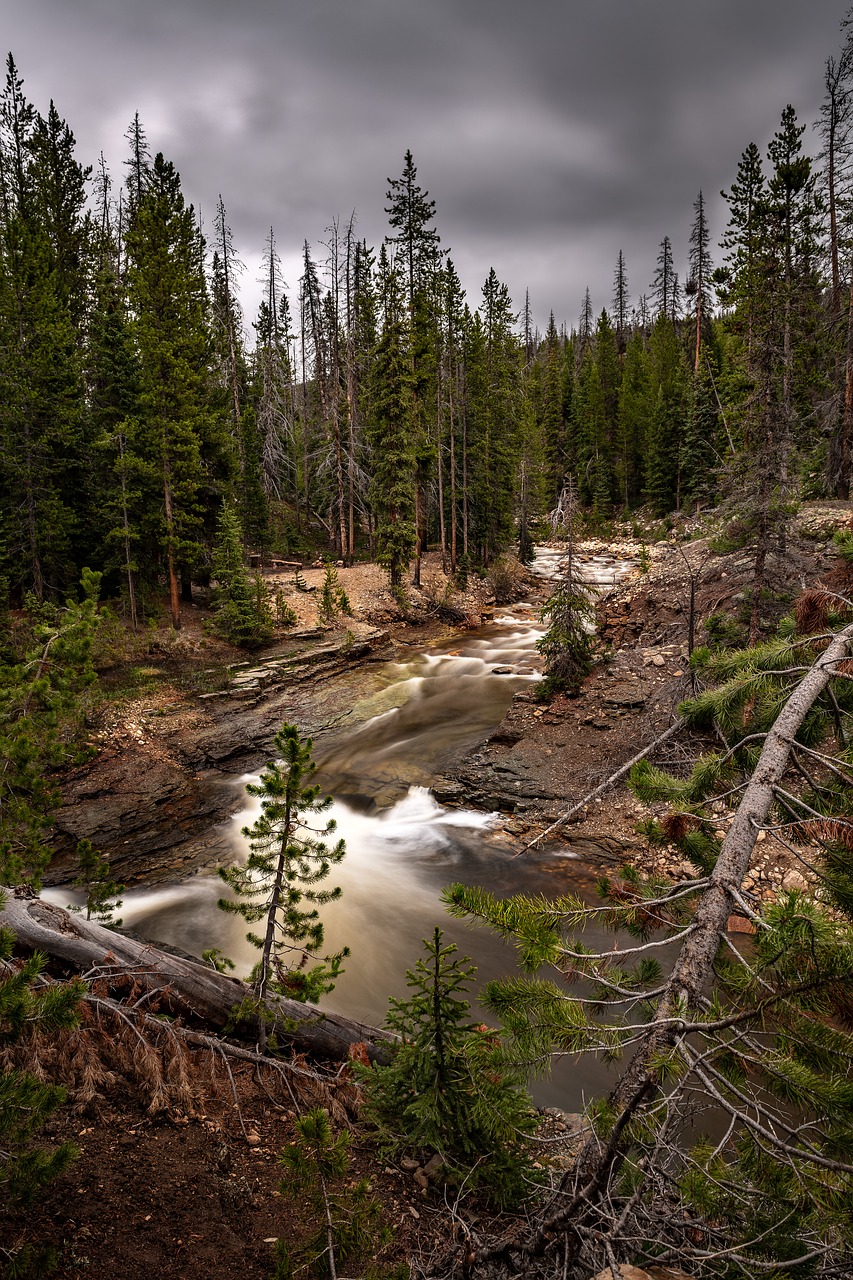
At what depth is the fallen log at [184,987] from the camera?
17.4 ft

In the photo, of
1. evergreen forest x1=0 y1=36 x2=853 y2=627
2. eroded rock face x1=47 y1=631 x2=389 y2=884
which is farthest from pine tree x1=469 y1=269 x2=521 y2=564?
eroded rock face x1=47 y1=631 x2=389 y2=884

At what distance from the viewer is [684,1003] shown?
213cm

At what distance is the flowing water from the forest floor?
795 millimetres

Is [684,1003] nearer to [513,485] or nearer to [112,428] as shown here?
[112,428]

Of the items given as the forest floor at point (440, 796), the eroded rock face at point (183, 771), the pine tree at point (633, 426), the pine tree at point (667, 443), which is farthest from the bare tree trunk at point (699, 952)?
the pine tree at point (633, 426)

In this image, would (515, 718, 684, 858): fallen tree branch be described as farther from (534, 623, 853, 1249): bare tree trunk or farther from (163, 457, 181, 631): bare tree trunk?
(163, 457, 181, 631): bare tree trunk

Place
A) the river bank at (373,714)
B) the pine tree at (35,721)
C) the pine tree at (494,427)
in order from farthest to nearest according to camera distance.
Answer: the pine tree at (494,427), the river bank at (373,714), the pine tree at (35,721)

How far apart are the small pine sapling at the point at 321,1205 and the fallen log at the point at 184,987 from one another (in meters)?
2.07

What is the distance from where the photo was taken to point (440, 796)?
13172mm

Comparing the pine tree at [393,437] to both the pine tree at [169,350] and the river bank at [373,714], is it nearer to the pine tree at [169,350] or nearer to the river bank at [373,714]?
the river bank at [373,714]

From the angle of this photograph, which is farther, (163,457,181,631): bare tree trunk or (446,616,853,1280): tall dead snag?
(163,457,181,631): bare tree trunk

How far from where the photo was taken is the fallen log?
5312 millimetres

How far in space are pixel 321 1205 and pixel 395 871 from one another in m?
7.90

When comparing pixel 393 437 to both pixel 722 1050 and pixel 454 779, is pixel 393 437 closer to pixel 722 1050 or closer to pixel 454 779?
pixel 454 779
